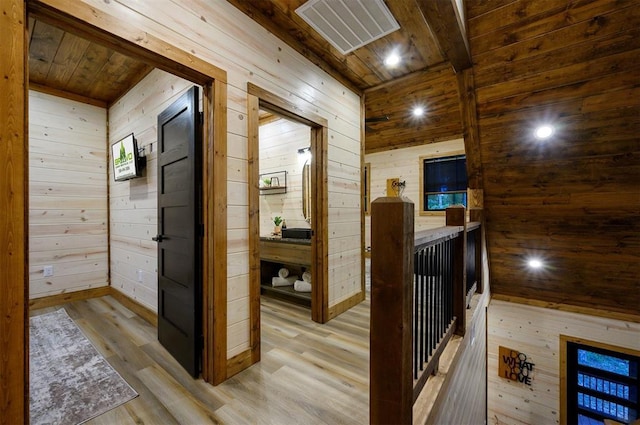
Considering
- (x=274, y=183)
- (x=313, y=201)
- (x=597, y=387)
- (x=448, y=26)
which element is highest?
(x=448, y=26)

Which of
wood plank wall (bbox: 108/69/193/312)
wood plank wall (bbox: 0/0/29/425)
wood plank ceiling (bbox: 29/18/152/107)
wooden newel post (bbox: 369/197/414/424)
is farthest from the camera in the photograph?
wood plank wall (bbox: 108/69/193/312)

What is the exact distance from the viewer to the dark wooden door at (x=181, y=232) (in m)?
1.82

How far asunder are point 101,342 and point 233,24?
2853 millimetres

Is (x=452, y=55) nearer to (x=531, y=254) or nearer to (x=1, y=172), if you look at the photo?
(x=531, y=254)

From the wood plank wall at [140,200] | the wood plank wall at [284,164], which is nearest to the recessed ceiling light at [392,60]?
the wood plank wall at [284,164]

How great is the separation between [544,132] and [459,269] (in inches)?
83.2

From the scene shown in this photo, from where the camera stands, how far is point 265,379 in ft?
5.99

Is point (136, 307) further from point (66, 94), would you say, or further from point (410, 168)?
point (410, 168)

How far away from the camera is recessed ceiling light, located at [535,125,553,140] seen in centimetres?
276

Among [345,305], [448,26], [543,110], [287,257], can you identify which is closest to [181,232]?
[287,257]

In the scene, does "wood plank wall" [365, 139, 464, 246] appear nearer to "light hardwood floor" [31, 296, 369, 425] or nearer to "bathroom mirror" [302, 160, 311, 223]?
"bathroom mirror" [302, 160, 311, 223]

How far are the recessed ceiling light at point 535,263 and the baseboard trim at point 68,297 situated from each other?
5827mm

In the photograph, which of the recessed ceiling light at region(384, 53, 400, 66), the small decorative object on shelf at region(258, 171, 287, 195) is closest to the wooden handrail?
the recessed ceiling light at region(384, 53, 400, 66)

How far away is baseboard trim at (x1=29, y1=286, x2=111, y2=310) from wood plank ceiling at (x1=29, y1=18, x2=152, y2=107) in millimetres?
2552
